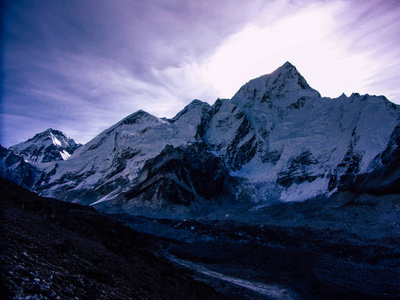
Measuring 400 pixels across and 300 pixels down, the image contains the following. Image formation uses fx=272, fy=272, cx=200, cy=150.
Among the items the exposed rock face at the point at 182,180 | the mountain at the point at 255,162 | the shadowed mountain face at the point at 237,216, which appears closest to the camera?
the shadowed mountain face at the point at 237,216

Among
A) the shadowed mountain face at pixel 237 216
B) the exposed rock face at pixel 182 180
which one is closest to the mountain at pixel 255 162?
the exposed rock face at pixel 182 180

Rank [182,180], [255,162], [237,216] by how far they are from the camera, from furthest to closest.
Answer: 1. [255,162]
2. [182,180]
3. [237,216]

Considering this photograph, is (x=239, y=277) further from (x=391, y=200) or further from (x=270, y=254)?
(x=391, y=200)

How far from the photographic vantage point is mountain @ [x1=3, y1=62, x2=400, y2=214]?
122 metres

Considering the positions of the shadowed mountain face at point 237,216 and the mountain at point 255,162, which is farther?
the mountain at point 255,162

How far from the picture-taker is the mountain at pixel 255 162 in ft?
399

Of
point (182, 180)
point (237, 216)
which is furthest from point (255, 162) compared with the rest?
point (237, 216)

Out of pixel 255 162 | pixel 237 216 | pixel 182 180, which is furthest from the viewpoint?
pixel 255 162

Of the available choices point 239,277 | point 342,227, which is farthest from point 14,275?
point 342,227

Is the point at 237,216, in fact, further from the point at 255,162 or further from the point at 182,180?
the point at 255,162

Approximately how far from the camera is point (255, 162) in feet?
574

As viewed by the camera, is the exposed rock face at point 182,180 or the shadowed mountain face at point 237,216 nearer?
the shadowed mountain face at point 237,216

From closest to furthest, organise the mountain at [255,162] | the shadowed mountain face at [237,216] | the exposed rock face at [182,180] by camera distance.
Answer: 1. the shadowed mountain face at [237,216]
2. the mountain at [255,162]
3. the exposed rock face at [182,180]

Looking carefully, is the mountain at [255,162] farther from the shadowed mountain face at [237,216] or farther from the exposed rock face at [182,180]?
the shadowed mountain face at [237,216]
